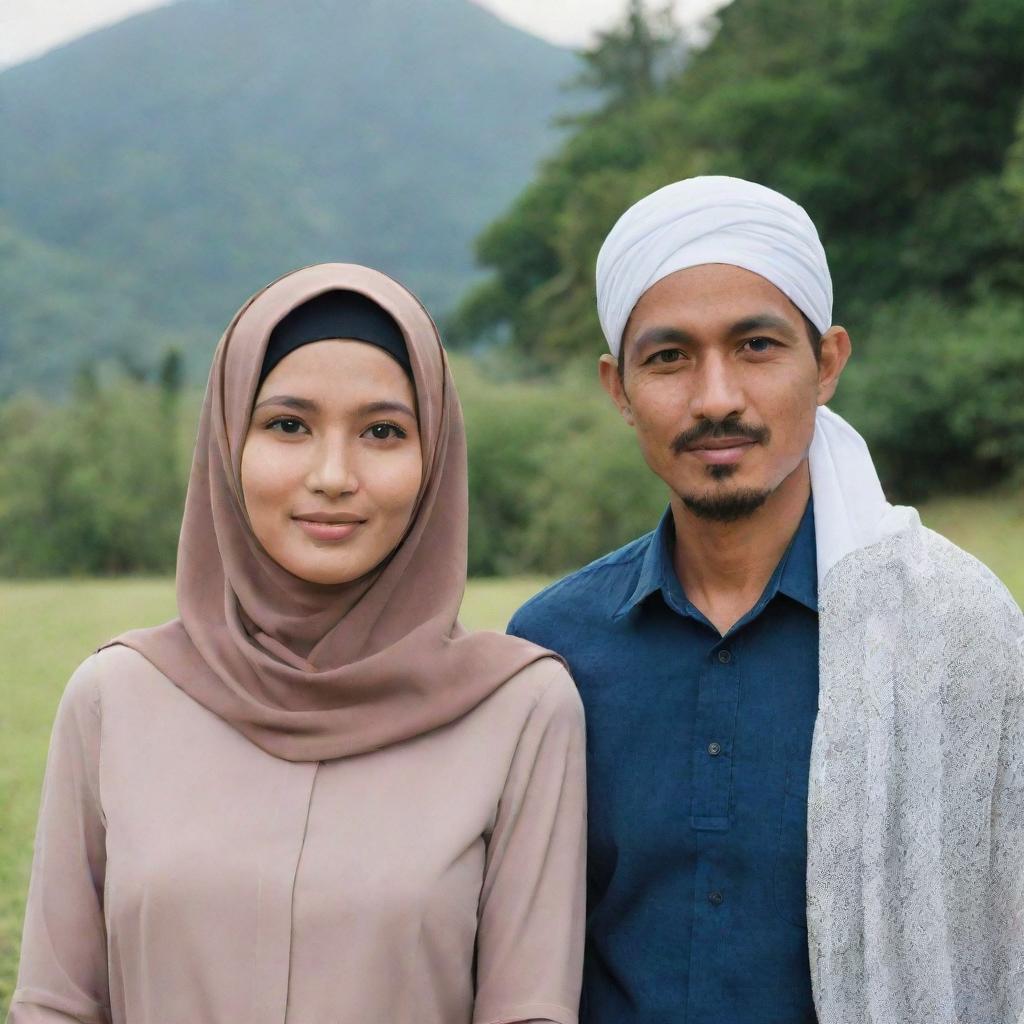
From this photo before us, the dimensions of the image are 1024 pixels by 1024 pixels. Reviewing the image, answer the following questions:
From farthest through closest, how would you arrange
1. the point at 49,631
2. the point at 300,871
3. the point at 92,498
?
1. the point at 92,498
2. the point at 49,631
3. the point at 300,871

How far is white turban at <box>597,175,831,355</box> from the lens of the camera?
7.46 ft

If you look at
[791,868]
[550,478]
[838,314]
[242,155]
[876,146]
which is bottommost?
[791,868]

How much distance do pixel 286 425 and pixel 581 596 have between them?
2.35 feet

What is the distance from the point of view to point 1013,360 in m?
20.8

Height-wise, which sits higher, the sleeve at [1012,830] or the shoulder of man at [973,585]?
the shoulder of man at [973,585]

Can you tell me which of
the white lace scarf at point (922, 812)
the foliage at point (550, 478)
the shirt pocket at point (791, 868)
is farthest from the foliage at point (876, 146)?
the shirt pocket at point (791, 868)

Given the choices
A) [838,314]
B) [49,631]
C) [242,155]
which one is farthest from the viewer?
[242,155]

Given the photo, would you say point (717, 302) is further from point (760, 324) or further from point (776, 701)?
point (776, 701)

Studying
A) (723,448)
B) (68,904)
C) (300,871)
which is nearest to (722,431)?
(723,448)

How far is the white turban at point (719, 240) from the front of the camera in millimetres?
2273

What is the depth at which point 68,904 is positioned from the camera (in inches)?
81.5

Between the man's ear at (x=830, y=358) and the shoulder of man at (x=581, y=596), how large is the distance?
1.45ft

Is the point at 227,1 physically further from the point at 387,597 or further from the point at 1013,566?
the point at 387,597

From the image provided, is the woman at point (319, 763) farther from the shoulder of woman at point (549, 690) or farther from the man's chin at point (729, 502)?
the man's chin at point (729, 502)
